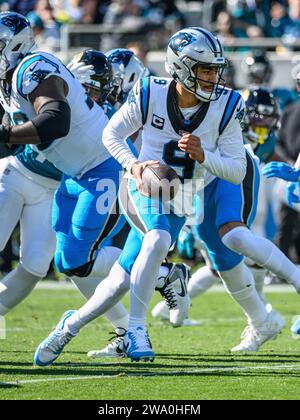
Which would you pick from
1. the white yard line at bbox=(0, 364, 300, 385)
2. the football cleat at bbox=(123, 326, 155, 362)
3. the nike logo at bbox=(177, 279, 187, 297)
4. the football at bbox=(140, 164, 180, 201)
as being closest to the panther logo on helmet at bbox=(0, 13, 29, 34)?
the football at bbox=(140, 164, 180, 201)

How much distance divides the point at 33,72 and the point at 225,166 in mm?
A: 1095

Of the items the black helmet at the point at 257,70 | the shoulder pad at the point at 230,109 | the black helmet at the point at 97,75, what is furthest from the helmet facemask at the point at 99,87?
the black helmet at the point at 257,70

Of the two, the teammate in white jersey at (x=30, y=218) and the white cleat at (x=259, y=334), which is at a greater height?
the teammate in white jersey at (x=30, y=218)

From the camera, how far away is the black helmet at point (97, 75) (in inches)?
243

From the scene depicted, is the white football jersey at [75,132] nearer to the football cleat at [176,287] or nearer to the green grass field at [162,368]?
the football cleat at [176,287]

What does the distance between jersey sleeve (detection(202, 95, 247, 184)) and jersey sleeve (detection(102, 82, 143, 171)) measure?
0.43 meters

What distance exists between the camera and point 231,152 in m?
5.34

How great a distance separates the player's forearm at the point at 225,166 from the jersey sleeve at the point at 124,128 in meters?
0.40

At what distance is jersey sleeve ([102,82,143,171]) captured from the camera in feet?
17.5

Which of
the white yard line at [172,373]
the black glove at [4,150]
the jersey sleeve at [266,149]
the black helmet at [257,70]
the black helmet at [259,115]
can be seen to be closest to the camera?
the white yard line at [172,373]

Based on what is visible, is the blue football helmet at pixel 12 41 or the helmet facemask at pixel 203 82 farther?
the blue football helmet at pixel 12 41

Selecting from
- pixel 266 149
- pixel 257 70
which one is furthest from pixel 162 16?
pixel 266 149
